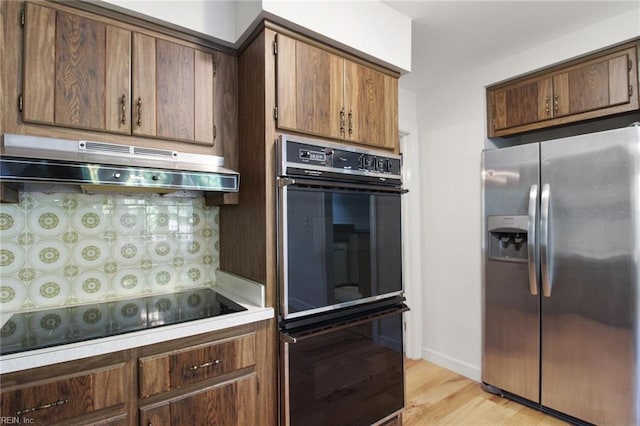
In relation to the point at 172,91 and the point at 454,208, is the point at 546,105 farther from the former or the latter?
the point at 172,91

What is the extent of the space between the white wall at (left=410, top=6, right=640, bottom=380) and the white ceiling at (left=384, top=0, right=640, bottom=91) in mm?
176

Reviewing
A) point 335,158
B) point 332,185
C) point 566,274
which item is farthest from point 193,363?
point 566,274

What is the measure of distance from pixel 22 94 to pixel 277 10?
111 centimetres

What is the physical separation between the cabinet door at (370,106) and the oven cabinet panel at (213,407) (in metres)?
1.35

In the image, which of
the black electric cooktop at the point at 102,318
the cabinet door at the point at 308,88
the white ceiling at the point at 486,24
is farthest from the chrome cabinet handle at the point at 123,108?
the white ceiling at the point at 486,24

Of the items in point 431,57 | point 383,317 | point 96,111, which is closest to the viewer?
point 96,111

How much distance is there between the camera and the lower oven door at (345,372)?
4.86ft

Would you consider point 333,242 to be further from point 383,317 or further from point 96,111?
point 96,111

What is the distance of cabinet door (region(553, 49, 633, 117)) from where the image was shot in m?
1.95

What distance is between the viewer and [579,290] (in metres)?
1.98

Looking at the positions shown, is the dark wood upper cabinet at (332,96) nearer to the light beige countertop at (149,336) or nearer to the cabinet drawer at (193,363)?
the light beige countertop at (149,336)

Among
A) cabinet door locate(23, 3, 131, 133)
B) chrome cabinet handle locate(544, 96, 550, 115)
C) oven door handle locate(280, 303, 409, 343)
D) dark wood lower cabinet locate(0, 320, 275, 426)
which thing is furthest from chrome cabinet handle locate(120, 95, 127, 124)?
chrome cabinet handle locate(544, 96, 550, 115)

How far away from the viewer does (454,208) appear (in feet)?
9.02

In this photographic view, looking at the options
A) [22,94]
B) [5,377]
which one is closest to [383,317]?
[5,377]
